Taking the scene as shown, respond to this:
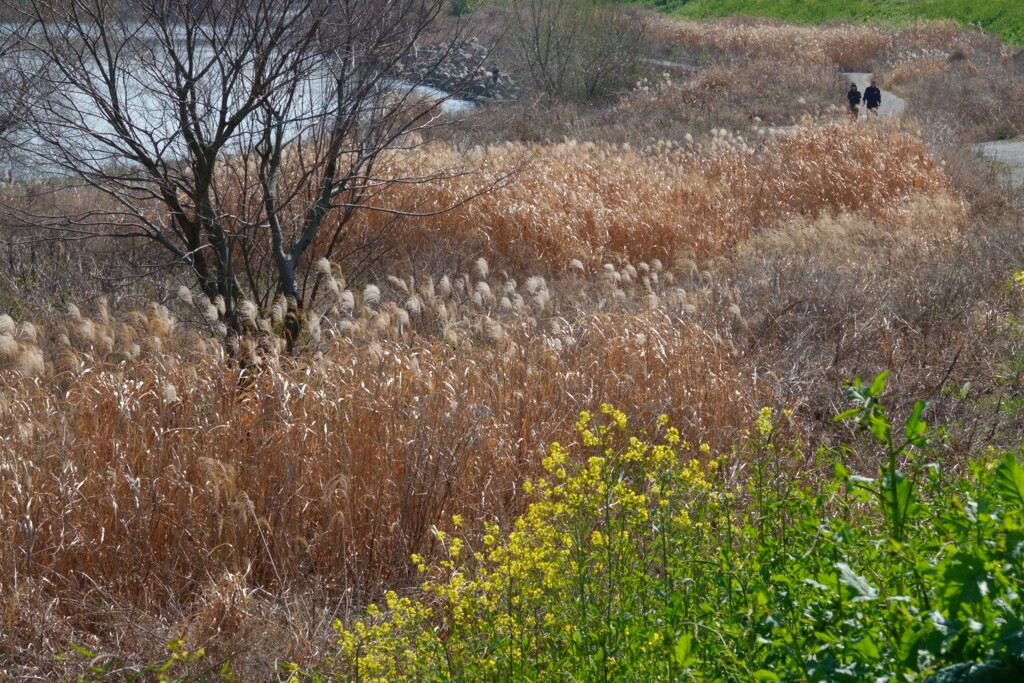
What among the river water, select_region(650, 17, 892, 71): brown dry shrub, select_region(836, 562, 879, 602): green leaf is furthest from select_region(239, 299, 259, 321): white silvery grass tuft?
select_region(650, 17, 892, 71): brown dry shrub

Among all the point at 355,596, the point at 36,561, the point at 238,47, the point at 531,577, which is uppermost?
the point at 238,47

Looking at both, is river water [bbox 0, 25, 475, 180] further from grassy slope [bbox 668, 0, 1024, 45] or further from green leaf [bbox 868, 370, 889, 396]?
grassy slope [bbox 668, 0, 1024, 45]

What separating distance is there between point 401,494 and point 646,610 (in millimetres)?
1685

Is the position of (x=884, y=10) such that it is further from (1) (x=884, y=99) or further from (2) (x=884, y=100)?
(2) (x=884, y=100)

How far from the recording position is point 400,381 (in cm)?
491

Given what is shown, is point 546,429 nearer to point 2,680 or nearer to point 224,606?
point 224,606

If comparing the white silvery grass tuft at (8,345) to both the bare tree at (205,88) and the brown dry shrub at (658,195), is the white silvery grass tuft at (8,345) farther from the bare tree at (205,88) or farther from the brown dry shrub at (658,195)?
the brown dry shrub at (658,195)

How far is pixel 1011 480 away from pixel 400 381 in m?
3.49

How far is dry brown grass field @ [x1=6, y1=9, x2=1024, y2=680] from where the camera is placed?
3891mm

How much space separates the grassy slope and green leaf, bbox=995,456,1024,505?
38.7m

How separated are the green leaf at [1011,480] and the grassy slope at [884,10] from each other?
3873 cm

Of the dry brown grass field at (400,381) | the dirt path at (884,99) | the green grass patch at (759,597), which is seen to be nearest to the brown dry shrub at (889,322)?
the dry brown grass field at (400,381)

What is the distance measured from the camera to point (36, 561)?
3.86 m

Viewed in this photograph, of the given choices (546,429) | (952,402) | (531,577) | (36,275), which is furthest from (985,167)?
(531,577)
